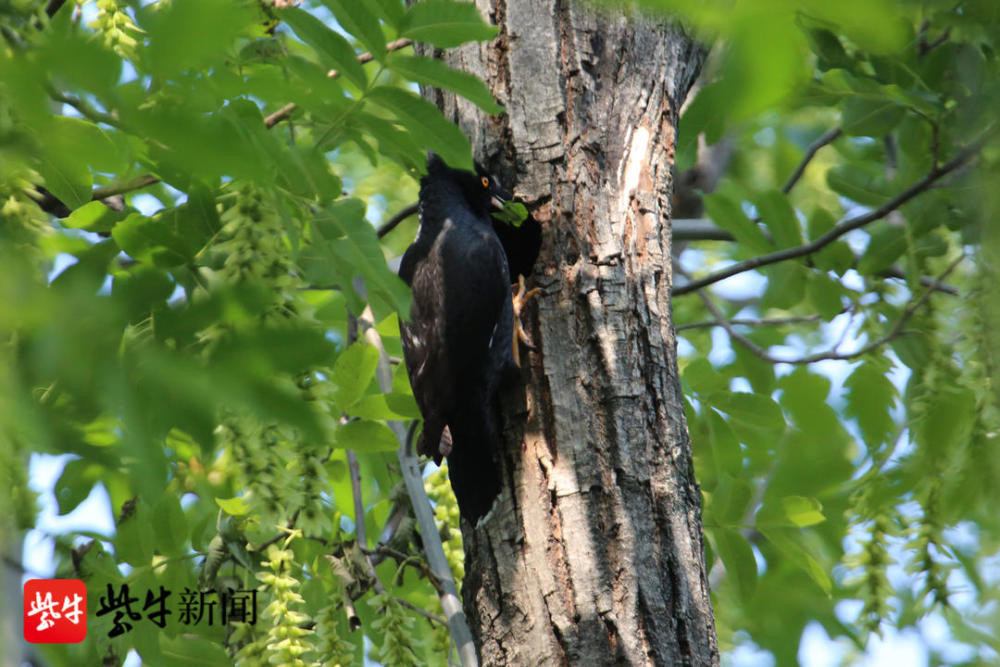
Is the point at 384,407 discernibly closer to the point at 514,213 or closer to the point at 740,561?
the point at 514,213

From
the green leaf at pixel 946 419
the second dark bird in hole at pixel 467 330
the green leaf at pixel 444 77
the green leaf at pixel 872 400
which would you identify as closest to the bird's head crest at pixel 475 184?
the second dark bird in hole at pixel 467 330

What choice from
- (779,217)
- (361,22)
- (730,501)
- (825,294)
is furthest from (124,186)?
(825,294)

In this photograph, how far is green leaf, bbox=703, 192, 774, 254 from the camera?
3.44 metres

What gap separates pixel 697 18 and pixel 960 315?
2.01m

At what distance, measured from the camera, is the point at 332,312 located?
3566mm

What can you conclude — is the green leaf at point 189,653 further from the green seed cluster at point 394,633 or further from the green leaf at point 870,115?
the green leaf at point 870,115

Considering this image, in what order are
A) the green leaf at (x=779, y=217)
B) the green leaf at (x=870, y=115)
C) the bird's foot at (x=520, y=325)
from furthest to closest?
the green leaf at (x=779, y=217), the green leaf at (x=870, y=115), the bird's foot at (x=520, y=325)

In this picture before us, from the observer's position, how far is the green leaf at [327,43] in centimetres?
186

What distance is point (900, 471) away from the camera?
108 inches

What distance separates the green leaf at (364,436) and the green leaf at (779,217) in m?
1.81

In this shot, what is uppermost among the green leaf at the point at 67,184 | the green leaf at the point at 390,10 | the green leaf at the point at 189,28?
the green leaf at the point at 390,10

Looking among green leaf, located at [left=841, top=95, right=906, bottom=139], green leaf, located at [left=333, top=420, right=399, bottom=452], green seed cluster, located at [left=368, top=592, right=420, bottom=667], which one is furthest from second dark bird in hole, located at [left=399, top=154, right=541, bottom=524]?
green leaf, located at [left=841, top=95, right=906, bottom=139]

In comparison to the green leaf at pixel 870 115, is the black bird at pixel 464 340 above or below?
below

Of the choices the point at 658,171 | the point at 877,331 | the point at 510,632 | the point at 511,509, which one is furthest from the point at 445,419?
the point at 877,331
